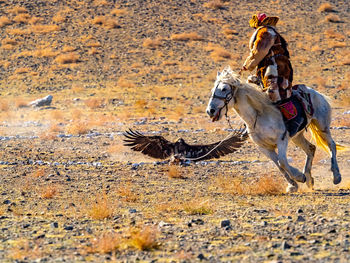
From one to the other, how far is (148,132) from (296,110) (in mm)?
9469

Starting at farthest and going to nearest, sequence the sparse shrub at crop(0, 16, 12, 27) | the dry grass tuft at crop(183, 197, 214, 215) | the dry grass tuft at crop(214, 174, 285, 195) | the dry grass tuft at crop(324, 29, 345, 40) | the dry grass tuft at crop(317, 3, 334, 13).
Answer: the dry grass tuft at crop(317, 3, 334, 13) → the sparse shrub at crop(0, 16, 12, 27) → the dry grass tuft at crop(324, 29, 345, 40) → the dry grass tuft at crop(214, 174, 285, 195) → the dry grass tuft at crop(183, 197, 214, 215)

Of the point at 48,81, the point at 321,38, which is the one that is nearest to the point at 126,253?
the point at 48,81

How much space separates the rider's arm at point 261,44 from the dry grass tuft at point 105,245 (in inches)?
166

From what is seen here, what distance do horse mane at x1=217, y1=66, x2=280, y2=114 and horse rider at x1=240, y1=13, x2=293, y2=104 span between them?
0.19 meters

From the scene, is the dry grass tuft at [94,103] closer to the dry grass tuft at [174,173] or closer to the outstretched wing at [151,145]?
the outstretched wing at [151,145]

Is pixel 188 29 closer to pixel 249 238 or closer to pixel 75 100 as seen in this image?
pixel 75 100

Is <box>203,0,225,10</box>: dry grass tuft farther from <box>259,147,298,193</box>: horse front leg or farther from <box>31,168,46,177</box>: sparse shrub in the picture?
<box>259,147,298,193</box>: horse front leg

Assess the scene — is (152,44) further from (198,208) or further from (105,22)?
(198,208)

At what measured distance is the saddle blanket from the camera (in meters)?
10.1

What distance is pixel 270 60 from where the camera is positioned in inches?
406

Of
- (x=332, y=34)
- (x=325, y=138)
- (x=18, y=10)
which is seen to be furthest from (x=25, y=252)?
(x=18, y=10)

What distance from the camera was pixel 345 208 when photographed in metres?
8.54

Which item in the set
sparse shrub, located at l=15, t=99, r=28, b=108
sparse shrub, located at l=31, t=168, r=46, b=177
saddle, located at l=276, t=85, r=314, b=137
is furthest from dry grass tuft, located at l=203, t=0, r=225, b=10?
saddle, located at l=276, t=85, r=314, b=137

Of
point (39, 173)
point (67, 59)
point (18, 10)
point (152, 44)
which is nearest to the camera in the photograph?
point (39, 173)
